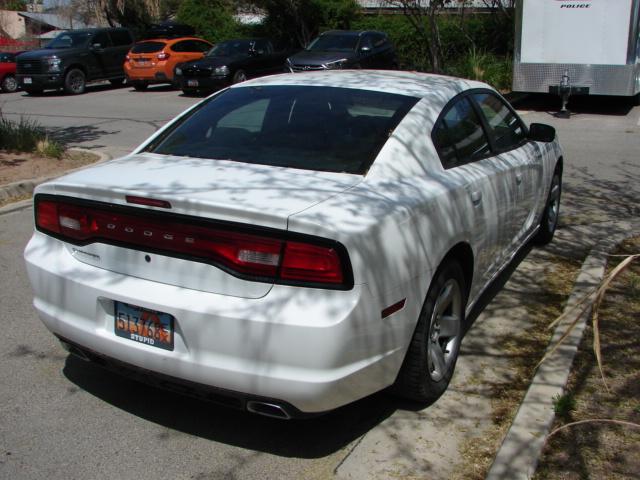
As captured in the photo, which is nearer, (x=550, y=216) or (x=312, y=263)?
(x=312, y=263)

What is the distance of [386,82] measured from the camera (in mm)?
4516

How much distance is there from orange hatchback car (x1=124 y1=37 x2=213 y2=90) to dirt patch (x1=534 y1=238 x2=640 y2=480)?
64.5ft

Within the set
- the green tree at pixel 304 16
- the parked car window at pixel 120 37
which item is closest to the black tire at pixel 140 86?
the parked car window at pixel 120 37

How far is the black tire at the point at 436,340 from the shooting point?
357cm

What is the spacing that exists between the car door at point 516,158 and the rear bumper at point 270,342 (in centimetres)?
196

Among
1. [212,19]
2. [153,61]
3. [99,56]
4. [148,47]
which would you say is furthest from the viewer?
[212,19]

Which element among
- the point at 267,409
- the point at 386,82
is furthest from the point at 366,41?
the point at 267,409

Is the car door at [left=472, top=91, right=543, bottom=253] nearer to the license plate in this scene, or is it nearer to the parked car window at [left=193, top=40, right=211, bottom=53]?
the license plate

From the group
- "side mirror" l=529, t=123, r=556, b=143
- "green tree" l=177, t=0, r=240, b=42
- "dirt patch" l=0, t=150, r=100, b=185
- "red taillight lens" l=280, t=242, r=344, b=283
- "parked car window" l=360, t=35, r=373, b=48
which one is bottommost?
"dirt patch" l=0, t=150, r=100, b=185

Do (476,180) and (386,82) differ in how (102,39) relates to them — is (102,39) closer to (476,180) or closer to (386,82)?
(386,82)

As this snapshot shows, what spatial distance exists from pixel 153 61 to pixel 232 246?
20855 mm

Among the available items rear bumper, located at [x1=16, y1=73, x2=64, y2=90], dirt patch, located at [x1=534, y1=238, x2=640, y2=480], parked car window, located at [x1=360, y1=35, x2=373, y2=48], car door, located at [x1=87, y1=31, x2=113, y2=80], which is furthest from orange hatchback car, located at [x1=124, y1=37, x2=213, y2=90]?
dirt patch, located at [x1=534, y1=238, x2=640, y2=480]

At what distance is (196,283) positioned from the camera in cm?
315

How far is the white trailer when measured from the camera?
14.2m
